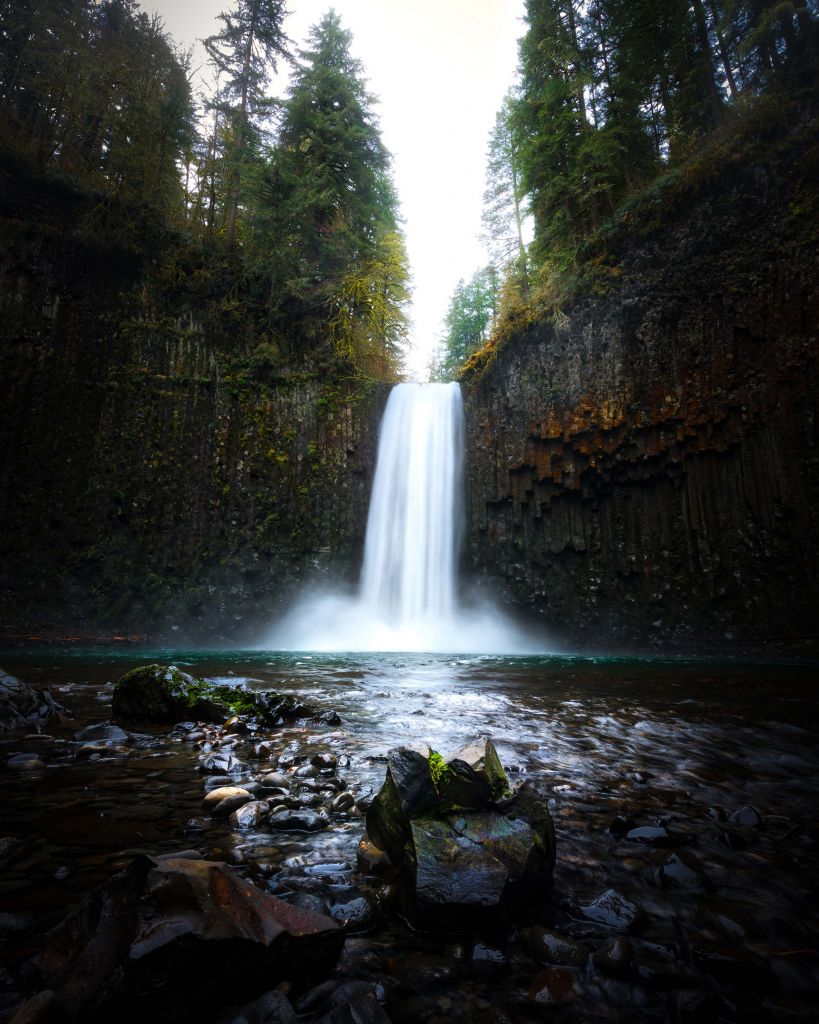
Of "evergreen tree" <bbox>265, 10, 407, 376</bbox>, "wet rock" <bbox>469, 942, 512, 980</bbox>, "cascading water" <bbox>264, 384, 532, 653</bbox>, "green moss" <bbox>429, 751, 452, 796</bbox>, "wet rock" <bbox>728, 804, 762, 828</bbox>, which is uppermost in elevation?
"evergreen tree" <bbox>265, 10, 407, 376</bbox>

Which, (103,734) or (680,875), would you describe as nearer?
(680,875)

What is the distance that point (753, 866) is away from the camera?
2.08m

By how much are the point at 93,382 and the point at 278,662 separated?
12956mm

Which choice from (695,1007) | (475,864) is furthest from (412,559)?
(695,1007)

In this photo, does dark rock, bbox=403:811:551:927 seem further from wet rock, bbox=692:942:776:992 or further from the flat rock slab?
wet rock, bbox=692:942:776:992

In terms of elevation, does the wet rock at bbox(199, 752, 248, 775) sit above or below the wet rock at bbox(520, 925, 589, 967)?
above

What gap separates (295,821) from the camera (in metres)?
2.37

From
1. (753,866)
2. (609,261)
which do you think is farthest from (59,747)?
(609,261)

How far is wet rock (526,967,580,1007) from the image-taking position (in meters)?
1.32

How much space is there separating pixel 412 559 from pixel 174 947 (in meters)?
17.1

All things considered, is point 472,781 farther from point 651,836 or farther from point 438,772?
point 651,836

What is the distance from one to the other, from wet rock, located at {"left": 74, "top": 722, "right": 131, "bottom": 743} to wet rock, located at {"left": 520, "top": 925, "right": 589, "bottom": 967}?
3526mm

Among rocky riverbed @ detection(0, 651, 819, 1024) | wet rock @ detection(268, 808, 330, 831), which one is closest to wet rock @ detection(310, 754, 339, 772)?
rocky riverbed @ detection(0, 651, 819, 1024)

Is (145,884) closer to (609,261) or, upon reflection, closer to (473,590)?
(473,590)
